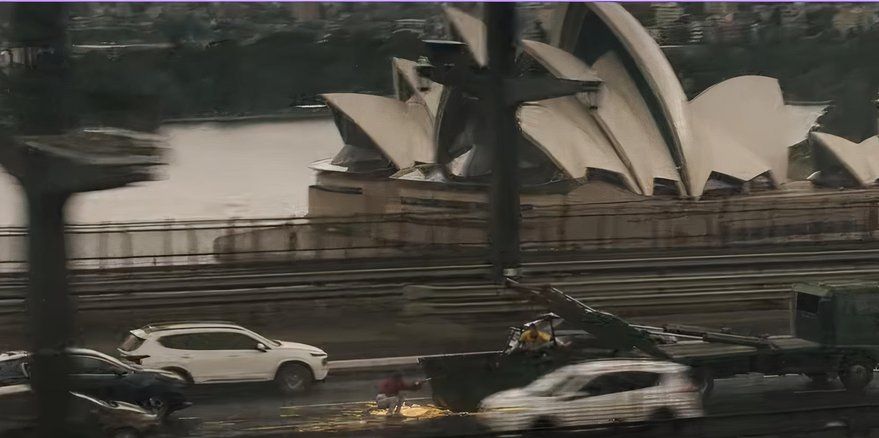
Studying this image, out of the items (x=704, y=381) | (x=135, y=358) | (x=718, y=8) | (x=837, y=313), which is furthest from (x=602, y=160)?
(x=135, y=358)

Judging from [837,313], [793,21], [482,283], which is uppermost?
[793,21]

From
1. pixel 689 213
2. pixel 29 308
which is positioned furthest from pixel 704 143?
pixel 29 308

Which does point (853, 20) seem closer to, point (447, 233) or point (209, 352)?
point (447, 233)

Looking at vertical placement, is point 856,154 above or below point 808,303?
above

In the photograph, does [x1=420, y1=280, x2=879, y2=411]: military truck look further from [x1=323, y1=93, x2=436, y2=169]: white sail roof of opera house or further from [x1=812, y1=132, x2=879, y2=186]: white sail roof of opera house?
[x1=323, y1=93, x2=436, y2=169]: white sail roof of opera house

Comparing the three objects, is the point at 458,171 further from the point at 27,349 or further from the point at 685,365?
the point at 27,349
